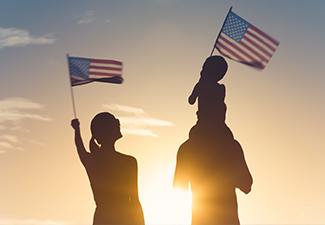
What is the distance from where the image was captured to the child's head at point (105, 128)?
1050 cm

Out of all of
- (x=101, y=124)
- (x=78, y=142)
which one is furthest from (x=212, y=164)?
(x=78, y=142)

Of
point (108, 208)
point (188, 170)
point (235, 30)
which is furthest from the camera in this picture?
point (235, 30)

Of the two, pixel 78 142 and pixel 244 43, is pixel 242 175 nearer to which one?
pixel 244 43

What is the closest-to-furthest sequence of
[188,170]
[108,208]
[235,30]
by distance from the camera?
[108,208] → [188,170] → [235,30]

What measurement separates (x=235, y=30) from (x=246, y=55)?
2.52ft

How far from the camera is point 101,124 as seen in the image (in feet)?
34.5

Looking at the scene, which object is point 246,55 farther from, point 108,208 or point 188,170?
point 108,208

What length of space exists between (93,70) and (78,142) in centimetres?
246

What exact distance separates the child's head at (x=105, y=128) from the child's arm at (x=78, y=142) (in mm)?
463

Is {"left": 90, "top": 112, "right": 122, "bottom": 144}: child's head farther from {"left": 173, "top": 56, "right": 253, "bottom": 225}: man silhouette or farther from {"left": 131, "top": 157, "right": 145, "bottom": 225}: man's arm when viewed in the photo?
{"left": 173, "top": 56, "right": 253, "bottom": 225}: man silhouette

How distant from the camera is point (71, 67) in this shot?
1164 centimetres

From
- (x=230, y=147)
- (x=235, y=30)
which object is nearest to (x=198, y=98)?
(x=230, y=147)

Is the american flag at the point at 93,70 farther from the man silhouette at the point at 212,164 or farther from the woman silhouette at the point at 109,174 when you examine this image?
the man silhouette at the point at 212,164

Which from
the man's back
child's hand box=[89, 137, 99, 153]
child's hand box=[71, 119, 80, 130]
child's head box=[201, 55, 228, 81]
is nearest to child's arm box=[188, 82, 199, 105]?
child's head box=[201, 55, 228, 81]
